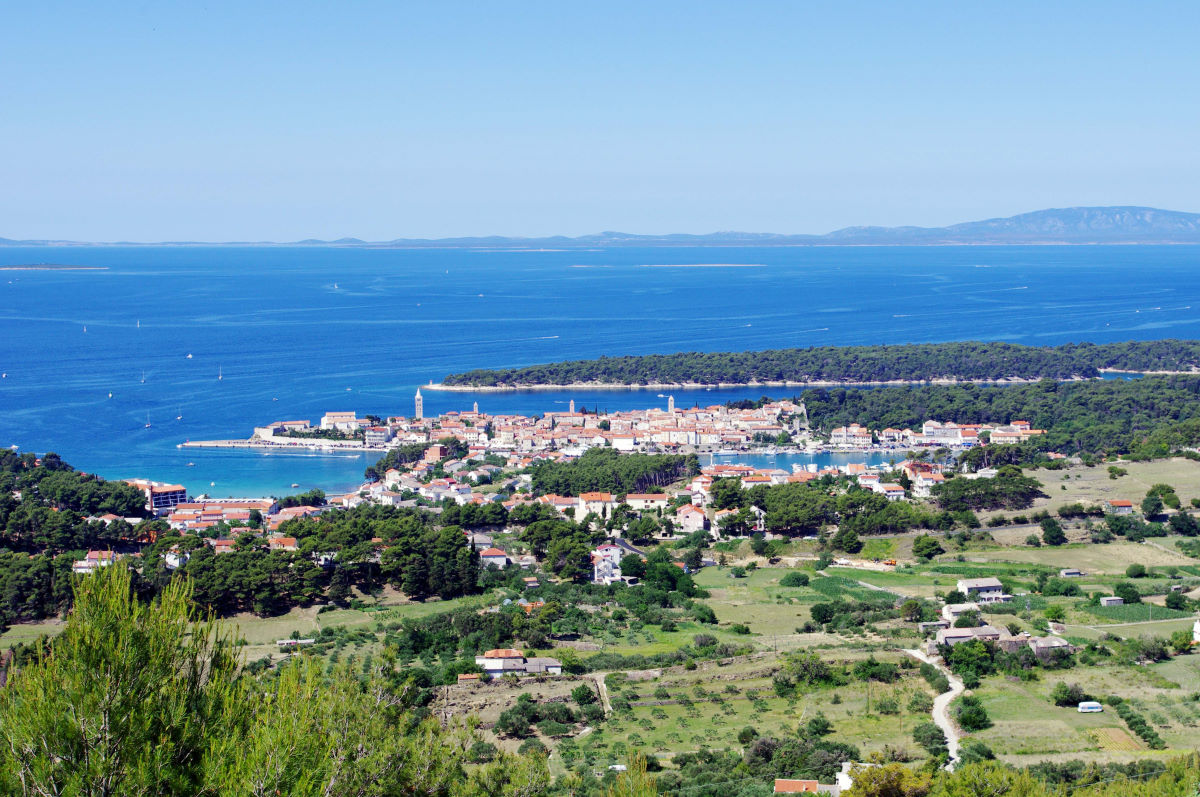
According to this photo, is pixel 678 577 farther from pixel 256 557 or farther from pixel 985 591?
pixel 256 557

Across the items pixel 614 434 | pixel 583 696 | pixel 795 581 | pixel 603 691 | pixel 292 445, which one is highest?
pixel 583 696

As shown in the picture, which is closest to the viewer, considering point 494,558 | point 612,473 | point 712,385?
point 494,558

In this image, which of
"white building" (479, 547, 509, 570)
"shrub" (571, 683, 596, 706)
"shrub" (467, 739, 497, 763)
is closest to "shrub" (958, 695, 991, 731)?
"shrub" (571, 683, 596, 706)

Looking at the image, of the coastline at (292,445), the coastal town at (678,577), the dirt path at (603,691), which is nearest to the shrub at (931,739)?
the coastal town at (678,577)

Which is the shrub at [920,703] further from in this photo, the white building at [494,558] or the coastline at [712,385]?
the coastline at [712,385]

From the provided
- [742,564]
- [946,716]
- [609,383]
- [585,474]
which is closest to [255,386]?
[609,383]

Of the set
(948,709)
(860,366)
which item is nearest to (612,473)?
(948,709)
